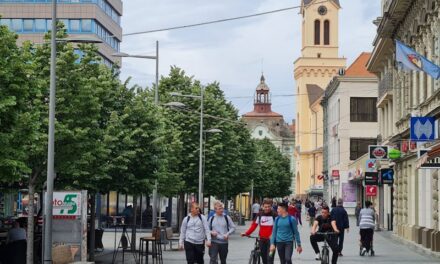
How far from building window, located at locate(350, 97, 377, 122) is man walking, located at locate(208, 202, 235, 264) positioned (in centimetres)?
7116

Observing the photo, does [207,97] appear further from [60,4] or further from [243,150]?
[60,4]

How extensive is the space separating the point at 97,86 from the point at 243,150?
3766 cm

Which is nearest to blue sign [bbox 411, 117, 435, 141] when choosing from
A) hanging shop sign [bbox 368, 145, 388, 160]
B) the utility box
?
the utility box

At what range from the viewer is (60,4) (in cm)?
8175

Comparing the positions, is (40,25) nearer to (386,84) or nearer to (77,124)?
(386,84)

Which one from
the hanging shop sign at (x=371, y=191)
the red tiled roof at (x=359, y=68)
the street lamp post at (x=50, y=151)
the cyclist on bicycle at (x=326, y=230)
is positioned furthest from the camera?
the red tiled roof at (x=359, y=68)

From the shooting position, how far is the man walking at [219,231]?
858 inches

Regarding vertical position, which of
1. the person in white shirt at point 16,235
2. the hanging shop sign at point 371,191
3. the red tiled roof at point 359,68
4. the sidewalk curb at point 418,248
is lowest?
the sidewalk curb at point 418,248

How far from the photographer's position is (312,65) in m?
141

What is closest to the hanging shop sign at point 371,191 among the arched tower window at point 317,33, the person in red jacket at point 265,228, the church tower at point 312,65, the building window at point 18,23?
the person in red jacket at point 265,228

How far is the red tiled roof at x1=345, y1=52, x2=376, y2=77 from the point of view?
308 feet

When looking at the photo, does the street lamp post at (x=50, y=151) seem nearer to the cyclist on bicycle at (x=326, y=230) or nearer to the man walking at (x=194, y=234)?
the man walking at (x=194, y=234)

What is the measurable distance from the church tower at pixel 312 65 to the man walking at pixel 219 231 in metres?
115

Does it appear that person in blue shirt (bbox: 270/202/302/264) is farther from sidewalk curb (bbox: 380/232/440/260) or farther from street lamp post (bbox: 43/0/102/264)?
sidewalk curb (bbox: 380/232/440/260)
